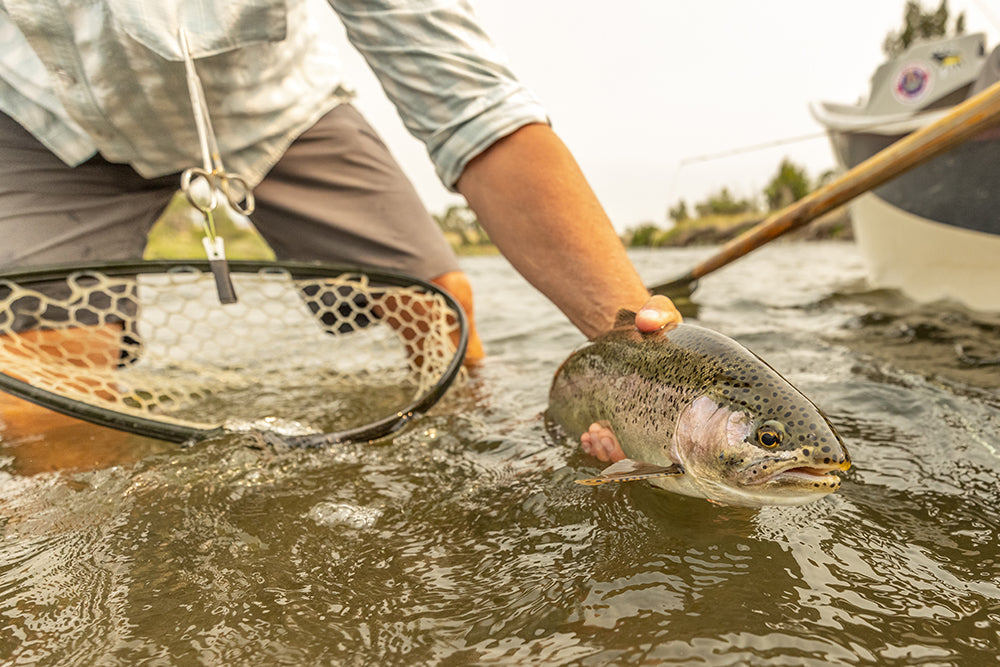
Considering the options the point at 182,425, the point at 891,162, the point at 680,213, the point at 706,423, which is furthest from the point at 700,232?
the point at 706,423

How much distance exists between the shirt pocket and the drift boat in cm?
431

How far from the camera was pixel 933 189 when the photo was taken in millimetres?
5199

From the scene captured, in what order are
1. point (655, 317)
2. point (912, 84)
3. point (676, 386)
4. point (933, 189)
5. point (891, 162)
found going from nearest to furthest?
1. point (676, 386)
2. point (655, 317)
3. point (891, 162)
4. point (933, 189)
5. point (912, 84)

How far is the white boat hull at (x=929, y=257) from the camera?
492 cm

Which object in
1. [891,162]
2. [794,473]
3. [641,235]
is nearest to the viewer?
[794,473]

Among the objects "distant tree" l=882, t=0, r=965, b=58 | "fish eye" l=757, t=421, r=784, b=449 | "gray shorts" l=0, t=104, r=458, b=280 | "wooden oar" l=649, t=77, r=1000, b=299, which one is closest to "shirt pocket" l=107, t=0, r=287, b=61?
"gray shorts" l=0, t=104, r=458, b=280

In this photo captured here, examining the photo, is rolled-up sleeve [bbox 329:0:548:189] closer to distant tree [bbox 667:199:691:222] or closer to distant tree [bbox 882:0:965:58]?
distant tree [bbox 667:199:691:222]

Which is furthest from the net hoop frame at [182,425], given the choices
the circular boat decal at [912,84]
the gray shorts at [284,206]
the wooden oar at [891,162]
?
the circular boat decal at [912,84]

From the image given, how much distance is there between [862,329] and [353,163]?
11.8 ft

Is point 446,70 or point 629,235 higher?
point 446,70

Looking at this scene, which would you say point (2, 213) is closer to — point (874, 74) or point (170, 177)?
point (170, 177)

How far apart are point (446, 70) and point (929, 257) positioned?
5.46 metres

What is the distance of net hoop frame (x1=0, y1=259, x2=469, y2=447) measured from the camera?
1892mm

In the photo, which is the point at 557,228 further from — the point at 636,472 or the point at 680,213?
the point at 680,213
